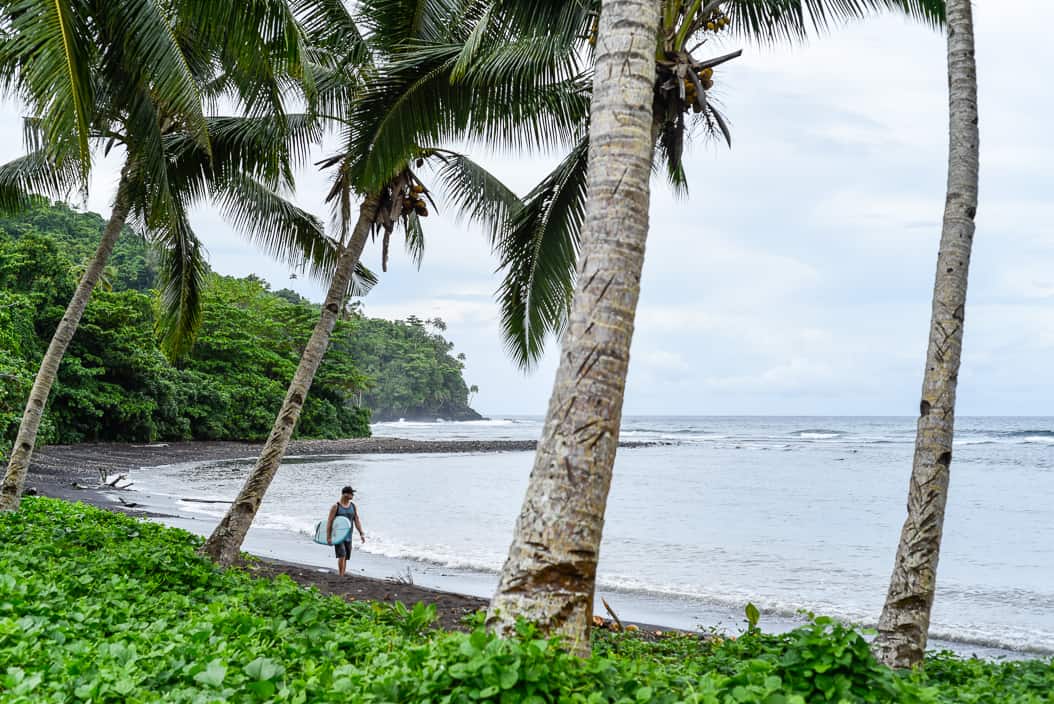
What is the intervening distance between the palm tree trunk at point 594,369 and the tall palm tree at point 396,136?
363cm

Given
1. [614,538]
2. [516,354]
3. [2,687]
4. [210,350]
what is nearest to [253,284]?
[210,350]

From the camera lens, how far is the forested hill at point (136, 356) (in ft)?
90.1

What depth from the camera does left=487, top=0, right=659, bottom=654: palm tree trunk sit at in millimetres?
3350

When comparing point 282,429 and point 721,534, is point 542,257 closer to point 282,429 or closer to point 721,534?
point 282,429

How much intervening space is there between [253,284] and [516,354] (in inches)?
1979

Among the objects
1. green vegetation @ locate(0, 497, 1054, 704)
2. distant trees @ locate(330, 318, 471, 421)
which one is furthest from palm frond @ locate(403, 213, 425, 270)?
distant trees @ locate(330, 318, 471, 421)

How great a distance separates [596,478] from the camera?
3434 millimetres

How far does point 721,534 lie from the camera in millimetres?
19922

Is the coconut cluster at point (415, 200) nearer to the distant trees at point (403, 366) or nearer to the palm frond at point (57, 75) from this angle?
the palm frond at point (57, 75)

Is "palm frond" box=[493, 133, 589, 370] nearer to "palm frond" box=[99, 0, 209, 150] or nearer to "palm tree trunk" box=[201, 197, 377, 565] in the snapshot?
"palm tree trunk" box=[201, 197, 377, 565]

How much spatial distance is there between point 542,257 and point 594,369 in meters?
6.66

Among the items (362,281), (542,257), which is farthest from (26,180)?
(542,257)

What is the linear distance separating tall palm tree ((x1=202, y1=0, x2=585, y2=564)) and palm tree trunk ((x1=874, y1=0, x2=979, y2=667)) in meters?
3.85

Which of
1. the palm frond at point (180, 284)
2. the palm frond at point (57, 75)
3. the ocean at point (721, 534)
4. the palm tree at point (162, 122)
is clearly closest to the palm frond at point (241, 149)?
the palm tree at point (162, 122)
